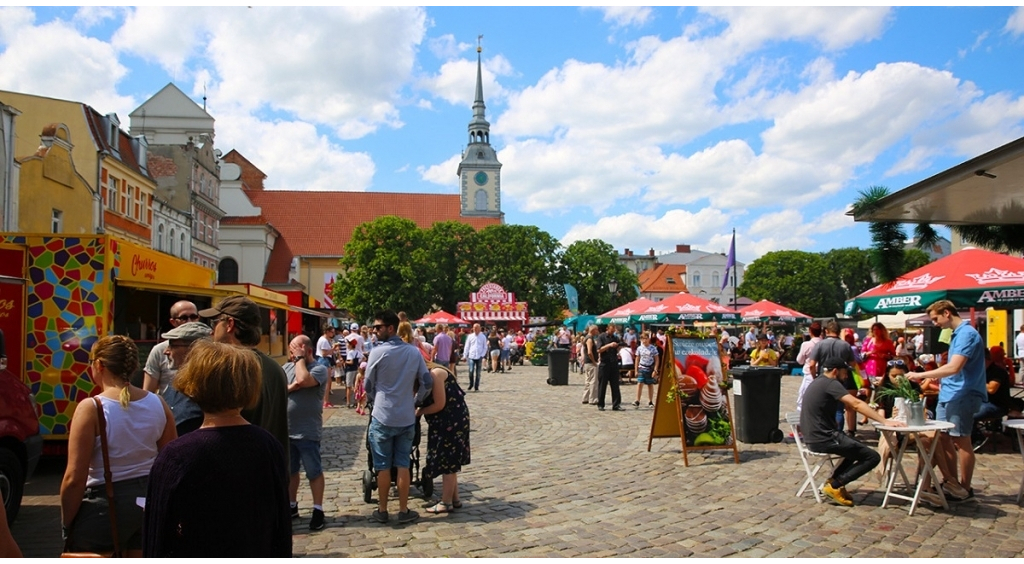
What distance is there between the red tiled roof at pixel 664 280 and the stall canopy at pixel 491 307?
55993 mm

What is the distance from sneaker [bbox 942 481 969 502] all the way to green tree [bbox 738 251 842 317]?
7625cm

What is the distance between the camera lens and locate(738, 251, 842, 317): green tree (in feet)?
262

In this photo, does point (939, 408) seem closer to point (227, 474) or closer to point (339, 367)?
point (227, 474)

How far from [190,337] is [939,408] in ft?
21.5

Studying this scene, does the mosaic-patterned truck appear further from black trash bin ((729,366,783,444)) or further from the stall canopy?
the stall canopy

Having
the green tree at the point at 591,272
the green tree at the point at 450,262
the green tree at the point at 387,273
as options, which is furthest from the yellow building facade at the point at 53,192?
the green tree at the point at 591,272

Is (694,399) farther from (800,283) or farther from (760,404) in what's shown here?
(800,283)

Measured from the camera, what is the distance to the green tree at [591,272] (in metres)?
66.2

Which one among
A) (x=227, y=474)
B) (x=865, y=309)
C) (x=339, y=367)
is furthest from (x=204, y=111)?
(x=227, y=474)

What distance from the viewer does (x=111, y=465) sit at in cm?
352

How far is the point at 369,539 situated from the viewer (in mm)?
5789

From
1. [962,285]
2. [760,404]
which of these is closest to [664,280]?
[760,404]

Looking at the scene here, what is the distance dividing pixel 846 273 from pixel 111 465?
87.7m

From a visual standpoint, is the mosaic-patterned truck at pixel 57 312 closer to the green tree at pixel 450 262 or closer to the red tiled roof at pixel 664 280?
the green tree at pixel 450 262
